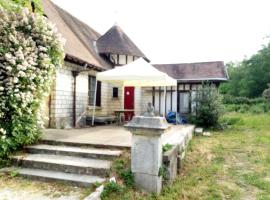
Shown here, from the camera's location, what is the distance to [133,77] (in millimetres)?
7789

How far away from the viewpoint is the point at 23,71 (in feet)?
16.3

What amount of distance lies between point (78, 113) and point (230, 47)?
191ft

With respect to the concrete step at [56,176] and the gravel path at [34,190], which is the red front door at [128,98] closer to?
the concrete step at [56,176]

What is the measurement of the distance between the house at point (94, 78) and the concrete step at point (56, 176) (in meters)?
3.48

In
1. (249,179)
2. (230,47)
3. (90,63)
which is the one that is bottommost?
(249,179)

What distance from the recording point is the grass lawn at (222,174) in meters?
4.39

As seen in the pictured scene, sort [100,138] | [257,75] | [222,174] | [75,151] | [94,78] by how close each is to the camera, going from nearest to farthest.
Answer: [75,151], [222,174], [100,138], [94,78], [257,75]

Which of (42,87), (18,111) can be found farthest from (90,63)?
(18,111)

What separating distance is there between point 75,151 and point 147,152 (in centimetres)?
178

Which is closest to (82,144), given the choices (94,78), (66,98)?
(66,98)

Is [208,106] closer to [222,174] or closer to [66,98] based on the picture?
[66,98]

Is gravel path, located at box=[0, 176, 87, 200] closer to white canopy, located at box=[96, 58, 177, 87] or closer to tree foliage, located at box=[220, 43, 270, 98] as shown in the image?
white canopy, located at box=[96, 58, 177, 87]

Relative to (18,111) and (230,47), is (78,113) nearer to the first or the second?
(18,111)

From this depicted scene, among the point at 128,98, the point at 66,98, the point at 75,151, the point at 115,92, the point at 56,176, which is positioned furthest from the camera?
the point at 128,98
